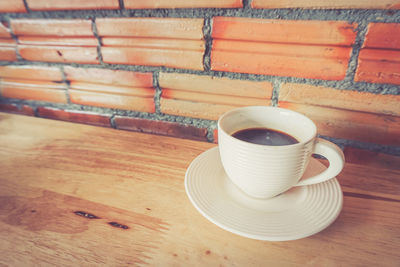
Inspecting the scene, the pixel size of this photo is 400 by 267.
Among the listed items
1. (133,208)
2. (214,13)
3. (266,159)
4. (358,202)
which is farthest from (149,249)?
(214,13)

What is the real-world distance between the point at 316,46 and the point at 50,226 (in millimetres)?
539

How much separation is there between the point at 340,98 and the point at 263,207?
28 centimetres

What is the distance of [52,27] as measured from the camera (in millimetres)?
633

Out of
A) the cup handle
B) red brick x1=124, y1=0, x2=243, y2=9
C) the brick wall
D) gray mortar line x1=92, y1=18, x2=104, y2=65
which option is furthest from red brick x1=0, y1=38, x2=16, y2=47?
the cup handle

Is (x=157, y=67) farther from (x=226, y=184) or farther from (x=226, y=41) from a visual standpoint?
(x=226, y=184)

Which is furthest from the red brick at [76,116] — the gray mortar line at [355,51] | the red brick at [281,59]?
the gray mortar line at [355,51]

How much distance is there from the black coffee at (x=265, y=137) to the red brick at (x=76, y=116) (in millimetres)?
418

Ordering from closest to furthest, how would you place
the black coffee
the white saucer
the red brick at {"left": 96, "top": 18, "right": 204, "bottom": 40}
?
the white saucer, the black coffee, the red brick at {"left": 96, "top": 18, "right": 204, "bottom": 40}

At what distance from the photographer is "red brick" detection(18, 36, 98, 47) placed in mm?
621

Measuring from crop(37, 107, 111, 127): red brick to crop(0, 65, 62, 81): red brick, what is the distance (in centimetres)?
9

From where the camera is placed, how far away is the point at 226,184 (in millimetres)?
420

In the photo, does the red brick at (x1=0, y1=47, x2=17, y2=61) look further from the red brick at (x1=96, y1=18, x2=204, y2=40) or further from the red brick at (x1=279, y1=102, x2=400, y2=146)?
the red brick at (x1=279, y1=102, x2=400, y2=146)

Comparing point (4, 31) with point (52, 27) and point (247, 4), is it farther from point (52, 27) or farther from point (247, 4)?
point (247, 4)

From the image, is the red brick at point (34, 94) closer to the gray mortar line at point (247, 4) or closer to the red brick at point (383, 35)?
the gray mortar line at point (247, 4)
